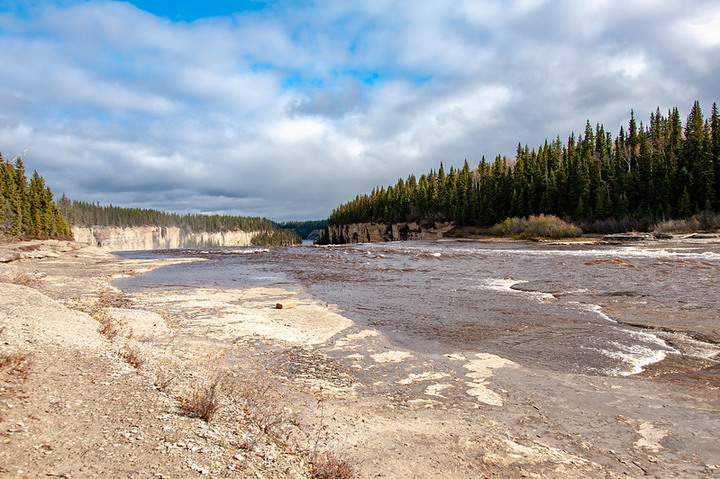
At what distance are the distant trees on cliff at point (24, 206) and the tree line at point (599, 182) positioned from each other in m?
93.4

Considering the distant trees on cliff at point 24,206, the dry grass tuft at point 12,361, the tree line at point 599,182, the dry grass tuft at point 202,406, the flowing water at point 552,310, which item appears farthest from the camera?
the tree line at point 599,182

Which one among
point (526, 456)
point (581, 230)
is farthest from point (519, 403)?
point (581, 230)

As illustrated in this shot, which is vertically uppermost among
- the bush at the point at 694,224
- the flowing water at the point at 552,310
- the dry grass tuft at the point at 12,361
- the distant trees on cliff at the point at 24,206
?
the distant trees on cliff at the point at 24,206

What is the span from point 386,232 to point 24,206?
315 ft

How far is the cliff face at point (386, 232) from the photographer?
11575 centimetres

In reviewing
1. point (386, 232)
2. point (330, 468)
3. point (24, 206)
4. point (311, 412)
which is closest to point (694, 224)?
point (311, 412)

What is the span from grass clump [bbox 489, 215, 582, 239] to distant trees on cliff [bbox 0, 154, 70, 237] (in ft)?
286

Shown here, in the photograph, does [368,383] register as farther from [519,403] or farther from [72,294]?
[72,294]

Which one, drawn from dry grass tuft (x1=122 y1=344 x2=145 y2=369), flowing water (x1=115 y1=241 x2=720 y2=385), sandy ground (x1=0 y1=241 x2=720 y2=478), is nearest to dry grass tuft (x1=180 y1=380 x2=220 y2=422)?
sandy ground (x1=0 y1=241 x2=720 y2=478)

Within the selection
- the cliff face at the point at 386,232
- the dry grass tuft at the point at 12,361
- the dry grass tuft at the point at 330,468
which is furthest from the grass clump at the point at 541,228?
the dry grass tuft at the point at 12,361

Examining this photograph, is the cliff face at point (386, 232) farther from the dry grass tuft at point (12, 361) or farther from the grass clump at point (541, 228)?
the dry grass tuft at point (12, 361)

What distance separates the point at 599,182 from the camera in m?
82.2

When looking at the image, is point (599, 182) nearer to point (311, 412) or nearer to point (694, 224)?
point (694, 224)

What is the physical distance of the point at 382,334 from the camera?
38.7 ft
